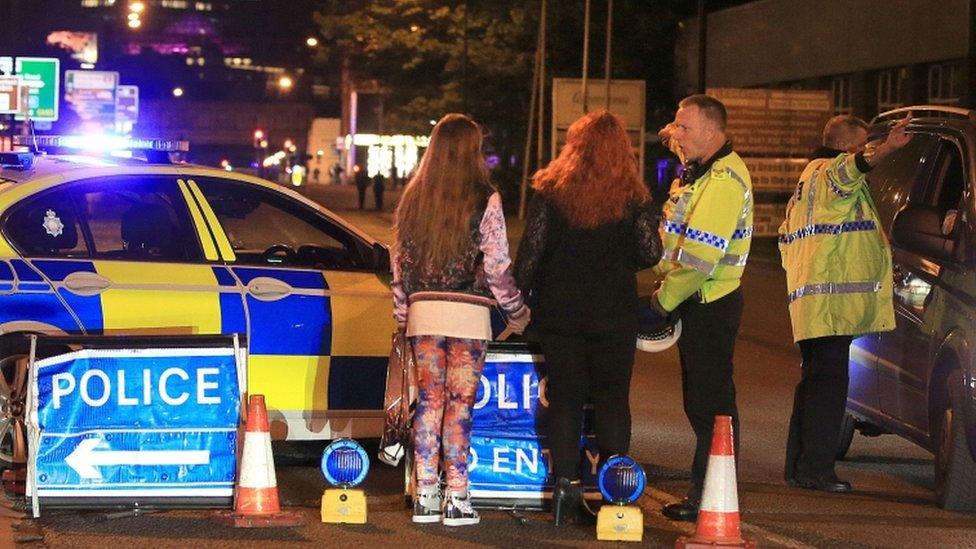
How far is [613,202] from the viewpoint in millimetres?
7188

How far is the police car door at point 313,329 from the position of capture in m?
8.42

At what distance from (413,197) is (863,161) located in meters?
2.33

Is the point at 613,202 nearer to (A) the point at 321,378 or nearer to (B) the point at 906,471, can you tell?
(A) the point at 321,378

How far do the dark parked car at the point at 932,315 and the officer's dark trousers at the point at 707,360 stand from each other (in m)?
1.03

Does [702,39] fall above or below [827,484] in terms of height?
above

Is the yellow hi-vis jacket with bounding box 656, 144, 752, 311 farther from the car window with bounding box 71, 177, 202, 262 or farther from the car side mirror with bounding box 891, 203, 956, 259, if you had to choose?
the car window with bounding box 71, 177, 202, 262

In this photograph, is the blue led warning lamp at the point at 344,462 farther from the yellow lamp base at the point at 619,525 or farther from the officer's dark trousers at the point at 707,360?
the officer's dark trousers at the point at 707,360

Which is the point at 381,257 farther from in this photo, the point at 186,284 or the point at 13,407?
the point at 13,407

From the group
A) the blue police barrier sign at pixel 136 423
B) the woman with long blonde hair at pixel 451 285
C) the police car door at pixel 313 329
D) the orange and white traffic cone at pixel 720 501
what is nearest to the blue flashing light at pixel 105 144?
the police car door at pixel 313 329

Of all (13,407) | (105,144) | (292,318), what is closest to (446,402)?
(292,318)

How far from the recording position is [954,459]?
25.9ft

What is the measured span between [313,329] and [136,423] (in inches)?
53.1

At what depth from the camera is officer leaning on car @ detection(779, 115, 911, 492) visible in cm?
845

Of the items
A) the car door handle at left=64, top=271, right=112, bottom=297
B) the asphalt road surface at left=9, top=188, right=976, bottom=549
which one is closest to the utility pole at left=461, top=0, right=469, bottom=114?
the asphalt road surface at left=9, top=188, right=976, bottom=549
